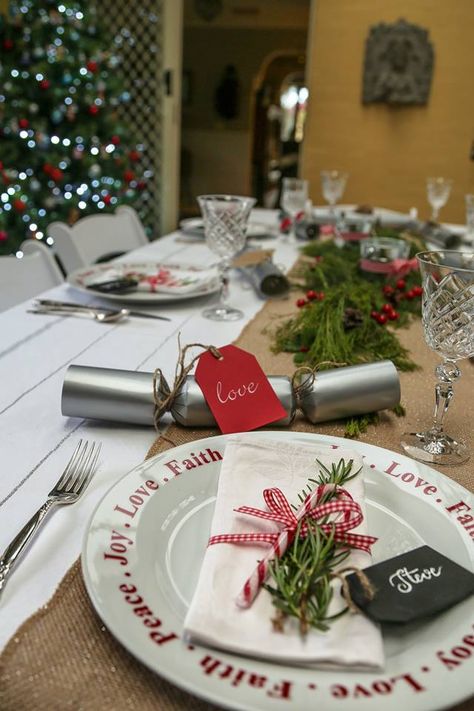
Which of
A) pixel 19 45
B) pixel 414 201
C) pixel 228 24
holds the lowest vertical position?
pixel 414 201

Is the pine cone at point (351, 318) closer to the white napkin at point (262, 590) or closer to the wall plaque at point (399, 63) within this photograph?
the white napkin at point (262, 590)

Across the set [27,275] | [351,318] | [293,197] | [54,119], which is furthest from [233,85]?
[351,318]

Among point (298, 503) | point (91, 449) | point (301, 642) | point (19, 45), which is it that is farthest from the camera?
point (19, 45)

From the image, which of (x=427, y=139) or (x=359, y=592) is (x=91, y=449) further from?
(x=427, y=139)

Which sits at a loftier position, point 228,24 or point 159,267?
point 228,24

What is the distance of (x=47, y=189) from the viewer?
11.5 feet

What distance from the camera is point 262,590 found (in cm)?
41

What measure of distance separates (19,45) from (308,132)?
7.64 ft

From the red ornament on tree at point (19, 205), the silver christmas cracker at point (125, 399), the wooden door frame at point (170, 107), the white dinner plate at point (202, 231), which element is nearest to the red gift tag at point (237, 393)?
the silver christmas cracker at point (125, 399)

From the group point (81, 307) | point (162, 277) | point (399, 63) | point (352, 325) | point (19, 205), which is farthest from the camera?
point (399, 63)

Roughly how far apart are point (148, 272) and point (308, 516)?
3.08ft

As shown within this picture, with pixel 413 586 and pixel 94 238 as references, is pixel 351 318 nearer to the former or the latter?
pixel 413 586

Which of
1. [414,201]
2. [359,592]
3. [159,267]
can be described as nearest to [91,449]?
[359,592]

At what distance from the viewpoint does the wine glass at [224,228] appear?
1.17m
